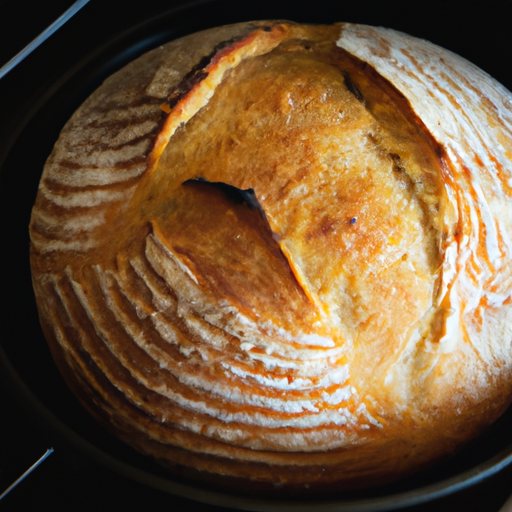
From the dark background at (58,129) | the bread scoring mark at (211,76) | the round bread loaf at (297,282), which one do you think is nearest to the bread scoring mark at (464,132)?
the round bread loaf at (297,282)

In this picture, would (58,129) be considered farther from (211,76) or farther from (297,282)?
(297,282)

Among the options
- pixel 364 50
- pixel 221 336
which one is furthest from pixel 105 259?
pixel 364 50

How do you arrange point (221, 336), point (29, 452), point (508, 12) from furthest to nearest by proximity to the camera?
1. point (508, 12)
2. point (29, 452)
3. point (221, 336)

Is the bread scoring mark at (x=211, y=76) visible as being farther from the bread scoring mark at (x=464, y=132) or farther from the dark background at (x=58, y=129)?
the dark background at (x=58, y=129)

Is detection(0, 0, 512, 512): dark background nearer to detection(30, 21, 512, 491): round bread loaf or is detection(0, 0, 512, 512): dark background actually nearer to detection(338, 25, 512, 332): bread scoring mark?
detection(30, 21, 512, 491): round bread loaf

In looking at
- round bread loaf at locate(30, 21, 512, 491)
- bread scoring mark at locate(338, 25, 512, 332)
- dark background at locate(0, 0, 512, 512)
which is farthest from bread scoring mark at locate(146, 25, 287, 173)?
dark background at locate(0, 0, 512, 512)

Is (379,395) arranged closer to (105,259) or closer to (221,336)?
(221,336)
